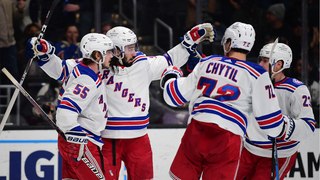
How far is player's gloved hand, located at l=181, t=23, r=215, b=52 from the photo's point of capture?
22.0 feet

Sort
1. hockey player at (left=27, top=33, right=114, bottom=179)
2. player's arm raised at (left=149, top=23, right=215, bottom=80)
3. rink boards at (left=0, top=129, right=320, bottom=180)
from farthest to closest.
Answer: rink boards at (left=0, top=129, right=320, bottom=180) < player's arm raised at (left=149, top=23, right=215, bottom=80) < hockey player at (left=27, top=33, right=114, bottom=179)

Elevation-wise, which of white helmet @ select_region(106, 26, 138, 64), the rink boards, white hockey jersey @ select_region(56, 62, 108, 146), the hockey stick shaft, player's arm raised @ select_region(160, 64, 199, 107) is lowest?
the rink boards

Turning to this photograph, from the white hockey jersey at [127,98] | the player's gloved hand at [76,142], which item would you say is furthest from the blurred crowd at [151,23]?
the player's gloved hand at [76,142]

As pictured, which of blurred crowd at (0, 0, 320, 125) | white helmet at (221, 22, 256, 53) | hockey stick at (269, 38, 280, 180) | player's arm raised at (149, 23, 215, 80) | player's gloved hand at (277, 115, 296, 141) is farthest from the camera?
blurred crowd at (0, 0, 320, 125)

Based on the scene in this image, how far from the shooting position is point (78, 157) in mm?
6441

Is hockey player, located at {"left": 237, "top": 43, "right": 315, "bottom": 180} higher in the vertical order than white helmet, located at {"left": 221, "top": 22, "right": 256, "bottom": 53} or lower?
lower

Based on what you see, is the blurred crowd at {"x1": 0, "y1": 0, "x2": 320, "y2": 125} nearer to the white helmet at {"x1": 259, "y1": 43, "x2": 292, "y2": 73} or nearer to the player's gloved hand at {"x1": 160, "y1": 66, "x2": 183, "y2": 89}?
the white helmet at {"x1": 259, "y1": 43, "x2": 292, "y2": 73}

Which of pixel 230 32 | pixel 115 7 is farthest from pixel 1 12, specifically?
pixel 230 32

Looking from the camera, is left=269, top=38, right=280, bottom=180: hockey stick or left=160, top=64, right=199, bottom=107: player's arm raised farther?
left=269, top=38, right=280, bottom=180: hockey stick

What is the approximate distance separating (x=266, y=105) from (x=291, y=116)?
0.87 m

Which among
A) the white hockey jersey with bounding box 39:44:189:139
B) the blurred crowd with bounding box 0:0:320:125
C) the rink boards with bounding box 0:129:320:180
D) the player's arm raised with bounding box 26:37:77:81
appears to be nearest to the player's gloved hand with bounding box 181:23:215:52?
the white hockey jersey with bounding box 39:44:189:139

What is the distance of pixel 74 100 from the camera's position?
6312mm

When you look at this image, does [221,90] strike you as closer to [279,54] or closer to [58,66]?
[279,54]

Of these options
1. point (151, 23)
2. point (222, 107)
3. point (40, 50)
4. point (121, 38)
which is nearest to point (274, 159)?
point (222, 107)
